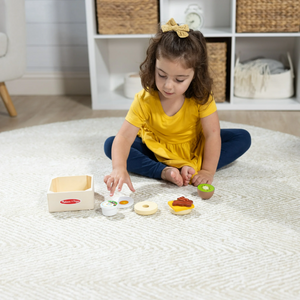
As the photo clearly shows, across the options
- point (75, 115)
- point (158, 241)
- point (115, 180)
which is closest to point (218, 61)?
point (75, 115)

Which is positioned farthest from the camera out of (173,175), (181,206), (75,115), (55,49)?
(55,49)

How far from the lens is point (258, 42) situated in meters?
2.06

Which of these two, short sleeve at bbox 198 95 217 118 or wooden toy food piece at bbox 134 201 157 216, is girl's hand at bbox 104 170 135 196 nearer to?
wooden toy food piece at bbox 134 201 157 216

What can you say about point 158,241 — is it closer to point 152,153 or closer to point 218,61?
point 152,153

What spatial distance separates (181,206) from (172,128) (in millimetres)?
268

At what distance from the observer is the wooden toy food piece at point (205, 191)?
36.2 inches

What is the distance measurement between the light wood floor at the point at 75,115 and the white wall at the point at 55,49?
155 millimetres

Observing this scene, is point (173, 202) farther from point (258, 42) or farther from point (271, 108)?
point (258, 42)

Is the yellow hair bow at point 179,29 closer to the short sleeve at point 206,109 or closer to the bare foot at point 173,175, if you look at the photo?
the short sleeve at point 206,109

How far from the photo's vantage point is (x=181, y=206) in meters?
0.87

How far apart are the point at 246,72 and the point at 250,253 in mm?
1322

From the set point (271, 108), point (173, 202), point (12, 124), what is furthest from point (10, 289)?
point (271, 108)

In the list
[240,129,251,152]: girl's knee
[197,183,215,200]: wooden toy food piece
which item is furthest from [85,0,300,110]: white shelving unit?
[197,183,215,200]: wooden toy food piece

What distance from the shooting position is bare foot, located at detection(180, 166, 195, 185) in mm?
1012
